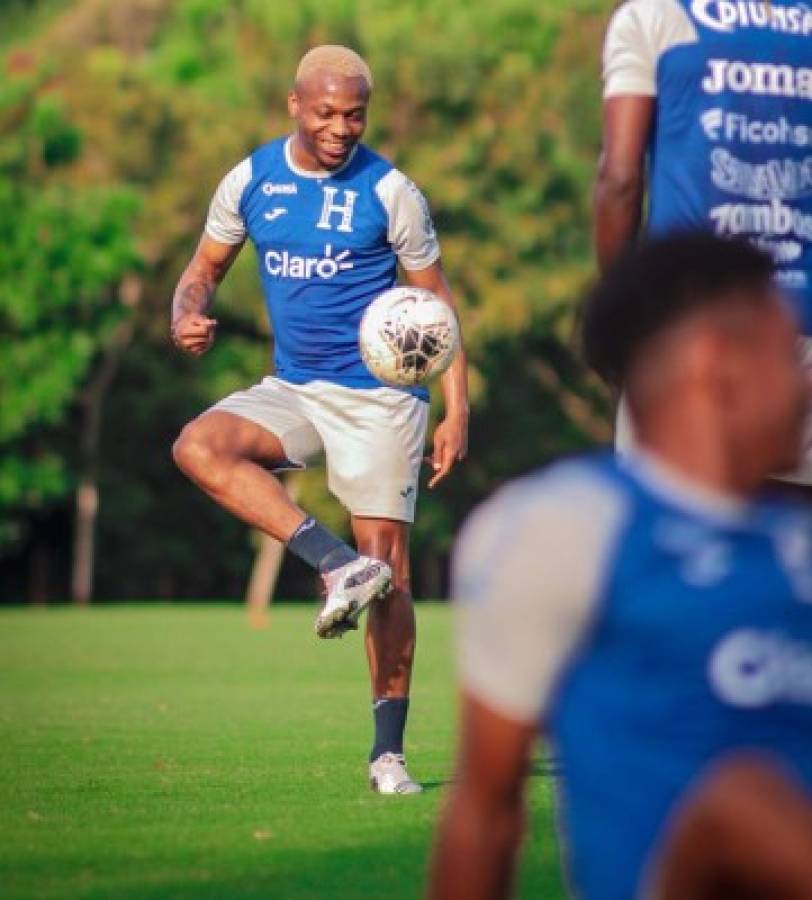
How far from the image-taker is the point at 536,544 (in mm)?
3922

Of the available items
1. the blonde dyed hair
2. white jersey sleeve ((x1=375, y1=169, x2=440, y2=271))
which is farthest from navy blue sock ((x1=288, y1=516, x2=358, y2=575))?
the blonde dyed hair

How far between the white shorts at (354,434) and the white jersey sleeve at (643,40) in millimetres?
3229

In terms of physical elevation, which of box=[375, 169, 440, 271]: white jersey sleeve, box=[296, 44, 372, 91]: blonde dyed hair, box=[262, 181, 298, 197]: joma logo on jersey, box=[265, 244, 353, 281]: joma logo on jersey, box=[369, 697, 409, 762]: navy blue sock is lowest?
box=[369, 697, 409, 762]: navy blue sock

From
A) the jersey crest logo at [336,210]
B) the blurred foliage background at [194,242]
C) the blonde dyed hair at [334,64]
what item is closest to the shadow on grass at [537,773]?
the jersey crest logo at [336,210]

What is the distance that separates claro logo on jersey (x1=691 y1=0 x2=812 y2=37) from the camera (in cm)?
745

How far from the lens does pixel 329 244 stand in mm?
10586

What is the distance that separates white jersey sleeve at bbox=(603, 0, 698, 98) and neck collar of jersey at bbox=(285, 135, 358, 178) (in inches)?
128

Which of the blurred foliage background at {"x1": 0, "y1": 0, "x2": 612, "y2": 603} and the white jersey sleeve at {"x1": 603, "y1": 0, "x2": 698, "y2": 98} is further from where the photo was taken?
the blurred foliage background at {"x1": 0, "y1": 0, "x2": 612, "y2": 603}

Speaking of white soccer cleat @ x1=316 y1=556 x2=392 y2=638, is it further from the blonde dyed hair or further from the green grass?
the blonde dyed hair

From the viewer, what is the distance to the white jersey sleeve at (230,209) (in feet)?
35.4

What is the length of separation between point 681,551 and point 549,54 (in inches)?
2424

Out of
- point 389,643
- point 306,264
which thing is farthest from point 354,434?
point 389,643

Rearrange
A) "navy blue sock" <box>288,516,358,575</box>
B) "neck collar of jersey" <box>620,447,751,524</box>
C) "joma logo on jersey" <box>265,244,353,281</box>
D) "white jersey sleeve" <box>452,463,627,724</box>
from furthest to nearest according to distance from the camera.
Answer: "joma logo on jersey" <box>265,244,353,281</box>, "navy blue sock" <box>288,516,358,575</box>, "neck collar of jersey" <box>620,447,751,524</box>, "white jersey sleeve" <box>452,463,627,724</box>

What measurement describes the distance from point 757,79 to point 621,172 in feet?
1.67
